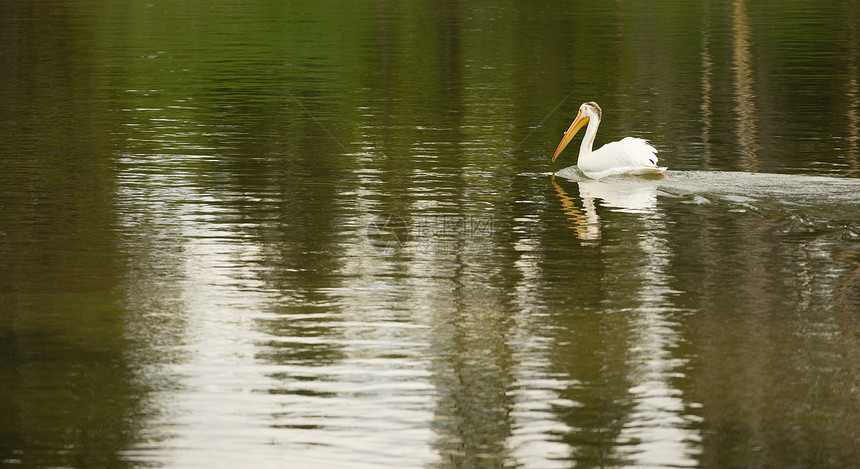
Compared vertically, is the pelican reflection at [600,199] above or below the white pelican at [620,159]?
below

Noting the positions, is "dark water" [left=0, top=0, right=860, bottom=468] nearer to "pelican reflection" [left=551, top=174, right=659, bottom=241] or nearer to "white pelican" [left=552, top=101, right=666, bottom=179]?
"pelican reflection" [left=551, top=174, right=659, bottom=241]

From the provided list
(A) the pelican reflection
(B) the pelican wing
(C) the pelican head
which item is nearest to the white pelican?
(B) the pelican wing

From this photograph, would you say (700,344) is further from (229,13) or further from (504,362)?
(229,13)

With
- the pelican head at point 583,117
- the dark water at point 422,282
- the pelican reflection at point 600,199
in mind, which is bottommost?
the pelican reflection at point 600,199

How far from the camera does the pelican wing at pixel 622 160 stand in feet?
61.2

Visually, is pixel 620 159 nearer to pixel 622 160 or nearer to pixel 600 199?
pixel 622 160

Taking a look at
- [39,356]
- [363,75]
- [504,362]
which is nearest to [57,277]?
[39,356]

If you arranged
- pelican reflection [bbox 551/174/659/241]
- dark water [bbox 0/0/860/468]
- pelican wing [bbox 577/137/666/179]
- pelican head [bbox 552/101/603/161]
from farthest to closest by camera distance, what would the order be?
pelican head [bbox 552/101/603/161]
pelican wing [bbox 577/137/666/179]
pelican reflection [bbox 551/174/659/241]
dark water [bbox 0/0/860/468]

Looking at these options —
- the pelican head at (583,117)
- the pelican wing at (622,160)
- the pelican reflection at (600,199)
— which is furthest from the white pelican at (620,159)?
the pelican head at (583,117)

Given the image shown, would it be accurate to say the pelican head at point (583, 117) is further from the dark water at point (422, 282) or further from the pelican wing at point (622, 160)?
the pelican wing at point (622, 160)

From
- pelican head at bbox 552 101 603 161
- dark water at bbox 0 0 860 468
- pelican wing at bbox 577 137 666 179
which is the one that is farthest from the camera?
pelican head at bbox 552 101 603 161

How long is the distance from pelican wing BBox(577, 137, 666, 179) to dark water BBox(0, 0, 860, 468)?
0.73 ft

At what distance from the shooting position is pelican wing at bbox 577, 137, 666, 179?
18656 mm

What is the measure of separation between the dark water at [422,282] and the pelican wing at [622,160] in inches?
8.7
